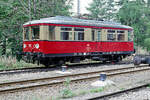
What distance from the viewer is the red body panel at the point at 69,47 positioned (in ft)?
45.1


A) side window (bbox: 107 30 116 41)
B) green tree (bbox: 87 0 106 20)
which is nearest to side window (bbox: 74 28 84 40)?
side window (bbox: 107 30 116 41)

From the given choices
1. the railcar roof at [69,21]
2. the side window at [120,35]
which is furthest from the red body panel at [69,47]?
the railcar roof at [69,21]

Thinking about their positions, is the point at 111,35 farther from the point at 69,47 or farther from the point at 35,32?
the point at 35,32

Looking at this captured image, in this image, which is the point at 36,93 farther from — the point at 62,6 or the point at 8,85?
the point at 62,6

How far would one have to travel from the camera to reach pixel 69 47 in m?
14.8

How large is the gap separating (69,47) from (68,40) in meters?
0.49

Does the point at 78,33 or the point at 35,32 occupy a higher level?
the point at 35,32

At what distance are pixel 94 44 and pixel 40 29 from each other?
15.1ft

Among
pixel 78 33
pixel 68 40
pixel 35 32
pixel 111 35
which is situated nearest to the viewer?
pixel 35 32

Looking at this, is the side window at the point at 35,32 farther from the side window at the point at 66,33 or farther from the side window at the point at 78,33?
the side window at the point at 78,33

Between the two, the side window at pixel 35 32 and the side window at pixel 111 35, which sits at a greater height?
the side window at pixel 35 32

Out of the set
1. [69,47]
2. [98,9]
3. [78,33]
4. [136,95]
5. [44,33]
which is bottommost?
[136,95]

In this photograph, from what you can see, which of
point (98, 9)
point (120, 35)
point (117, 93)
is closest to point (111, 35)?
point (120, 35)

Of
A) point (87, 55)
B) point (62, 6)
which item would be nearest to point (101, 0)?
point (62, 6)
